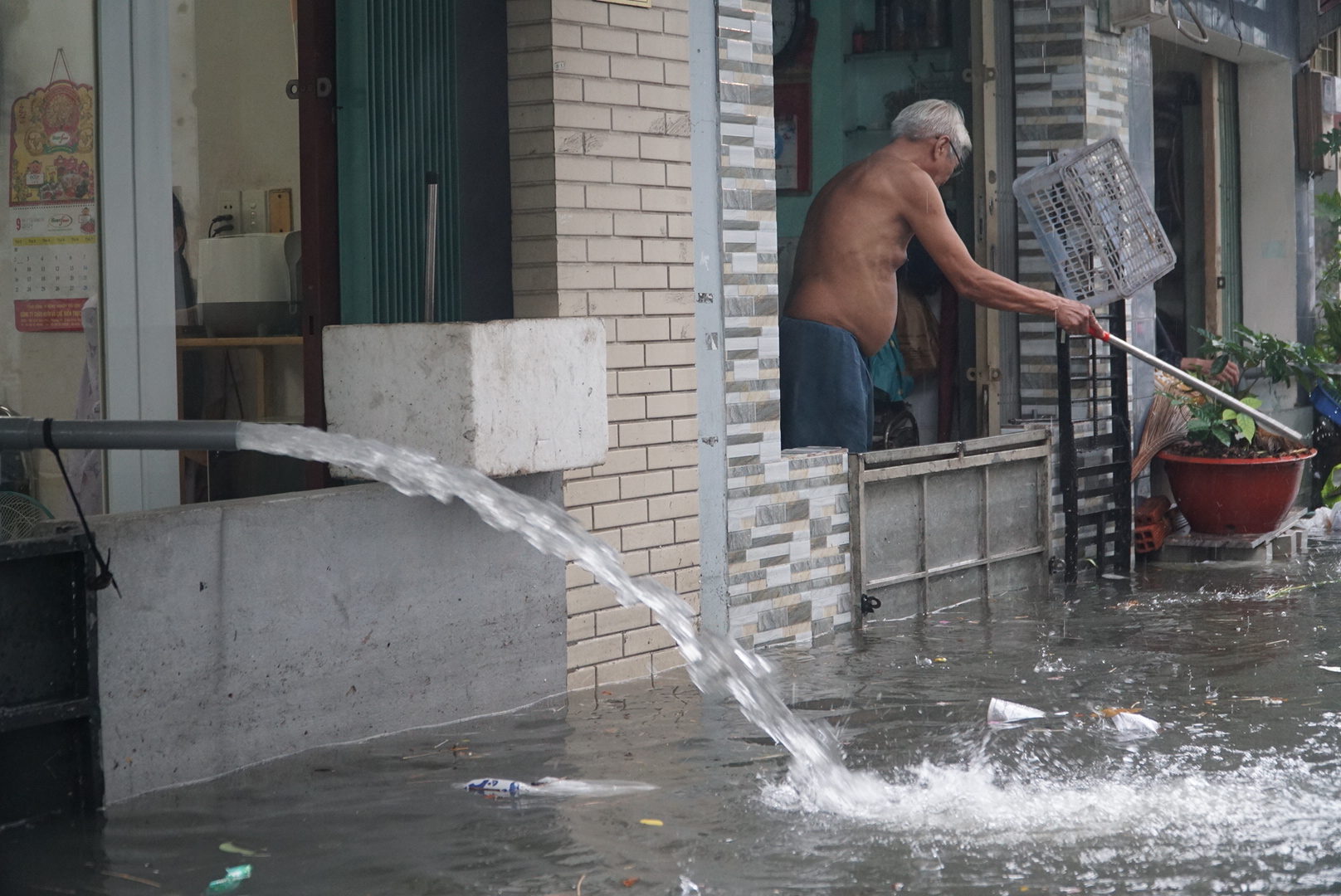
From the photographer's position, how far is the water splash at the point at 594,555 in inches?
170

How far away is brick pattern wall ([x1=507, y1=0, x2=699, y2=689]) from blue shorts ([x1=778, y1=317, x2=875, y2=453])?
4.15 feet

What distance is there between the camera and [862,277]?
738cm

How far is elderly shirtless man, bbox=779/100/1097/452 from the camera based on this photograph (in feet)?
23.9

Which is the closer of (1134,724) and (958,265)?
(1134,724)

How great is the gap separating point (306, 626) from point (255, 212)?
1599 millimetres

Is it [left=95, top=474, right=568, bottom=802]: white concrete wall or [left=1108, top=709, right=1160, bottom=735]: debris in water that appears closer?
[left=95, top=474, right=568, bottom=802]: white concrete wall

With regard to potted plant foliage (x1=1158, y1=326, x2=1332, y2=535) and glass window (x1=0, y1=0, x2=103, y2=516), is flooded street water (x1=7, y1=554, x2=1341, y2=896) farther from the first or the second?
potted plant foliage (x1=1158, y1=326, x2=1332, y2=535)

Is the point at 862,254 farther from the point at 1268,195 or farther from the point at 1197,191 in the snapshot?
the point at 1268,195

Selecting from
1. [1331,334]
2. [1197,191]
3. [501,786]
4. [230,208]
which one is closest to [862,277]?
[230,208]

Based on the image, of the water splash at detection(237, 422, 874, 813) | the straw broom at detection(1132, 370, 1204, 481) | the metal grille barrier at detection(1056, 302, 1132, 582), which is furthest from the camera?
the straw broom at detection(1132, 370, 1204, 481)

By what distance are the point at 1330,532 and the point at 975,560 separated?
3.57 metres

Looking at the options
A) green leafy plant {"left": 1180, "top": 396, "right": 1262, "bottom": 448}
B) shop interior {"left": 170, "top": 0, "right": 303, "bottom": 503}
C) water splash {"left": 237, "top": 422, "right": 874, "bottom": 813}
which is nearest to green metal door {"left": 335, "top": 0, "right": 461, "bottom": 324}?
shop interior {"left": 170, "top": 0, "right": 303, "bottom": 503}

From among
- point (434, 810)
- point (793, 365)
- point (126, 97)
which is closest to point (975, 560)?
point (793, 365)

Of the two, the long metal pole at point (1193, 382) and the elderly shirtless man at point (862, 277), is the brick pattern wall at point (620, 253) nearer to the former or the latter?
the elderly shirtless man at point (862, 277)
